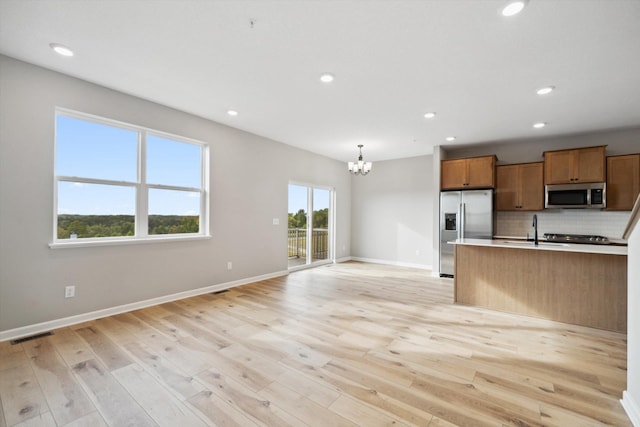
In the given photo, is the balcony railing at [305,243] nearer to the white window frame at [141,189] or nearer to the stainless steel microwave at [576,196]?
the white window frame at [141,189]

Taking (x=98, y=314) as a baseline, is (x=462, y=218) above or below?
above

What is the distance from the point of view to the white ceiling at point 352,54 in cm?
208

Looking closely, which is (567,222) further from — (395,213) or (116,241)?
(116,241)

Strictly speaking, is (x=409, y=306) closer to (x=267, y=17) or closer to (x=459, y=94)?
(x=459, y=94)

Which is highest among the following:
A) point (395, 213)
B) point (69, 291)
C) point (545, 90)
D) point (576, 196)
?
point (545, 90)

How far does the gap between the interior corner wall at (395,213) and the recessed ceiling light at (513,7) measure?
4839mm

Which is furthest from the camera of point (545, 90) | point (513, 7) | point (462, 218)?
point (462, 218)

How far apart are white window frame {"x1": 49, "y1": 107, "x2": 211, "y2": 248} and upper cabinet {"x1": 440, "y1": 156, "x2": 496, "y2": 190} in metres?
4.67

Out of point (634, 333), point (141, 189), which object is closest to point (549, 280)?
point (634, 333)

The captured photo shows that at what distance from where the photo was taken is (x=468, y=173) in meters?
5.61

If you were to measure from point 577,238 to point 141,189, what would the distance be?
6.99 metres

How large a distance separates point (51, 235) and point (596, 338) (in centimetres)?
588

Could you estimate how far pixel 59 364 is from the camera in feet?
7.57

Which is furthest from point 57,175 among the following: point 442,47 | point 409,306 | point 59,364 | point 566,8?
point 566,8
